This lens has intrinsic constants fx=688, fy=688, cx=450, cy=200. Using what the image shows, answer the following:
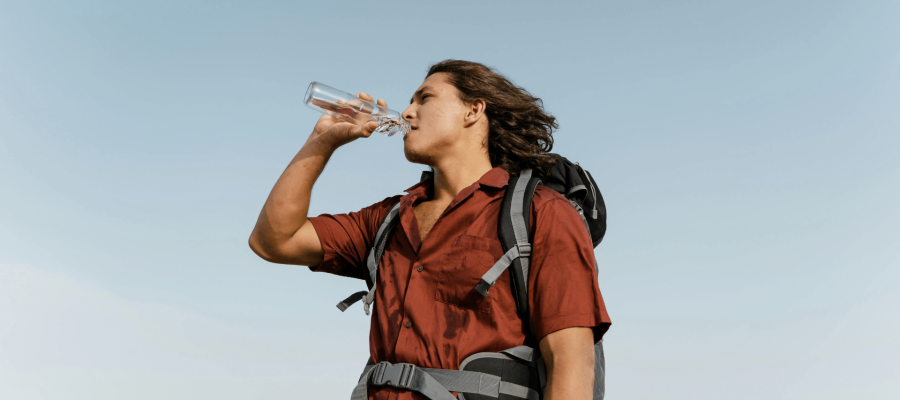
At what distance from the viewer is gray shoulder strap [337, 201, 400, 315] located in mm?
4090

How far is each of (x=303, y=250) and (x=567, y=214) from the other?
175cm

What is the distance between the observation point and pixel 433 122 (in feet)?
15.3

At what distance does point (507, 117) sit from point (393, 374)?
228 centimetres

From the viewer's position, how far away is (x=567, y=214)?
12.4ft

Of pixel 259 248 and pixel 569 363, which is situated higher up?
pixel 259 248

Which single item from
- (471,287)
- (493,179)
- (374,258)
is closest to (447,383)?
(471,287)

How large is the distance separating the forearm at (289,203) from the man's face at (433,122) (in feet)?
1.85

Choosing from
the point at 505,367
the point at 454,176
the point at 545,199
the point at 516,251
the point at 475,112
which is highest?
the point at 475,112

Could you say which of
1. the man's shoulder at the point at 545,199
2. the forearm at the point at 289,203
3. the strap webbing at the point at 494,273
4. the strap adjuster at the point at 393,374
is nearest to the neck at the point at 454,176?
the man's shoulder at the point at 545,199

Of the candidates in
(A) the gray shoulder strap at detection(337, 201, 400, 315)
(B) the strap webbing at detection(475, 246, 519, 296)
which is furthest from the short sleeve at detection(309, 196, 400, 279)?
(B) the strap webbing at detection(475, 246, 519, 296)

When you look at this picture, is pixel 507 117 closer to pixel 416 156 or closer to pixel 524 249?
pixel 416 156

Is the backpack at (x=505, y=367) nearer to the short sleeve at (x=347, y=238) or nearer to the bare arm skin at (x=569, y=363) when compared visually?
the bare arm skin at (x=569, y=363)

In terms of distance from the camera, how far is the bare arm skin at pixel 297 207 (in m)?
4.33

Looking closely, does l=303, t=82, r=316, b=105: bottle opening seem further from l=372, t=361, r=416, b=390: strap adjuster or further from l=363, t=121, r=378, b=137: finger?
l=372, t=361, r=416, b=390: strap adjuster
